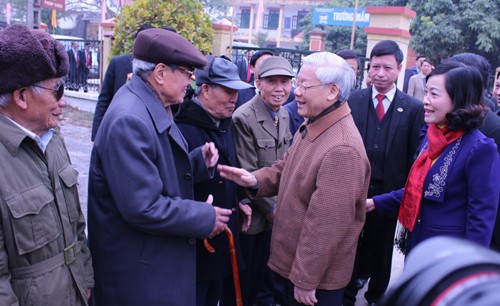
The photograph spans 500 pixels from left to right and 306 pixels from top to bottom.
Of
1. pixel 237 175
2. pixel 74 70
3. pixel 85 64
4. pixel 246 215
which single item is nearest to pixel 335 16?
pixel 85 64

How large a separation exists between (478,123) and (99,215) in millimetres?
1964

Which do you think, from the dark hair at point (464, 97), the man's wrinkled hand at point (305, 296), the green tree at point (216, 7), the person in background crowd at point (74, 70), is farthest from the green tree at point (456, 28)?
the green tree at point (216, 7)

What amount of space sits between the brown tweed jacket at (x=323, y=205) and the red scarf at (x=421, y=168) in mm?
405

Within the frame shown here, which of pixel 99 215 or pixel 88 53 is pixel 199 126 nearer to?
pixel 99 215

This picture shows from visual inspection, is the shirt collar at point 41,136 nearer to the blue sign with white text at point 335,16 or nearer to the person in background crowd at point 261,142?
the person in background crowd at point 261,142

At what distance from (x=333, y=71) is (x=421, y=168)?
795 mm

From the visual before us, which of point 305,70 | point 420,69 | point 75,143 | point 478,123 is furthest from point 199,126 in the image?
point 420,69

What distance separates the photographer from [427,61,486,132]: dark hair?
2416 millimetres

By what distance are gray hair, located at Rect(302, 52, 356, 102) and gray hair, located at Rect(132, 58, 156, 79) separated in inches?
32.1

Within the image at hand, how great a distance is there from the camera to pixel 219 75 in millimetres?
2688

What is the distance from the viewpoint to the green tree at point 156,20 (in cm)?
557

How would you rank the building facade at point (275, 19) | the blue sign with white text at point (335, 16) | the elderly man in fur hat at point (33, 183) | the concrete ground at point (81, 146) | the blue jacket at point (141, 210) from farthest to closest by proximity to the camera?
1. the building facade at point (275, 19)
2. the blue sign with white text at point (335, 16)
3. the concrete ground at point (81, 146)
4. the blue jacket at point (141, 210)
5. the elderly man in fur hat at point (33, 183)

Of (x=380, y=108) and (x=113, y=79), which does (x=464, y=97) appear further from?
(x=113, y=79)

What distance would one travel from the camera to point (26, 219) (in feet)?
5.51
